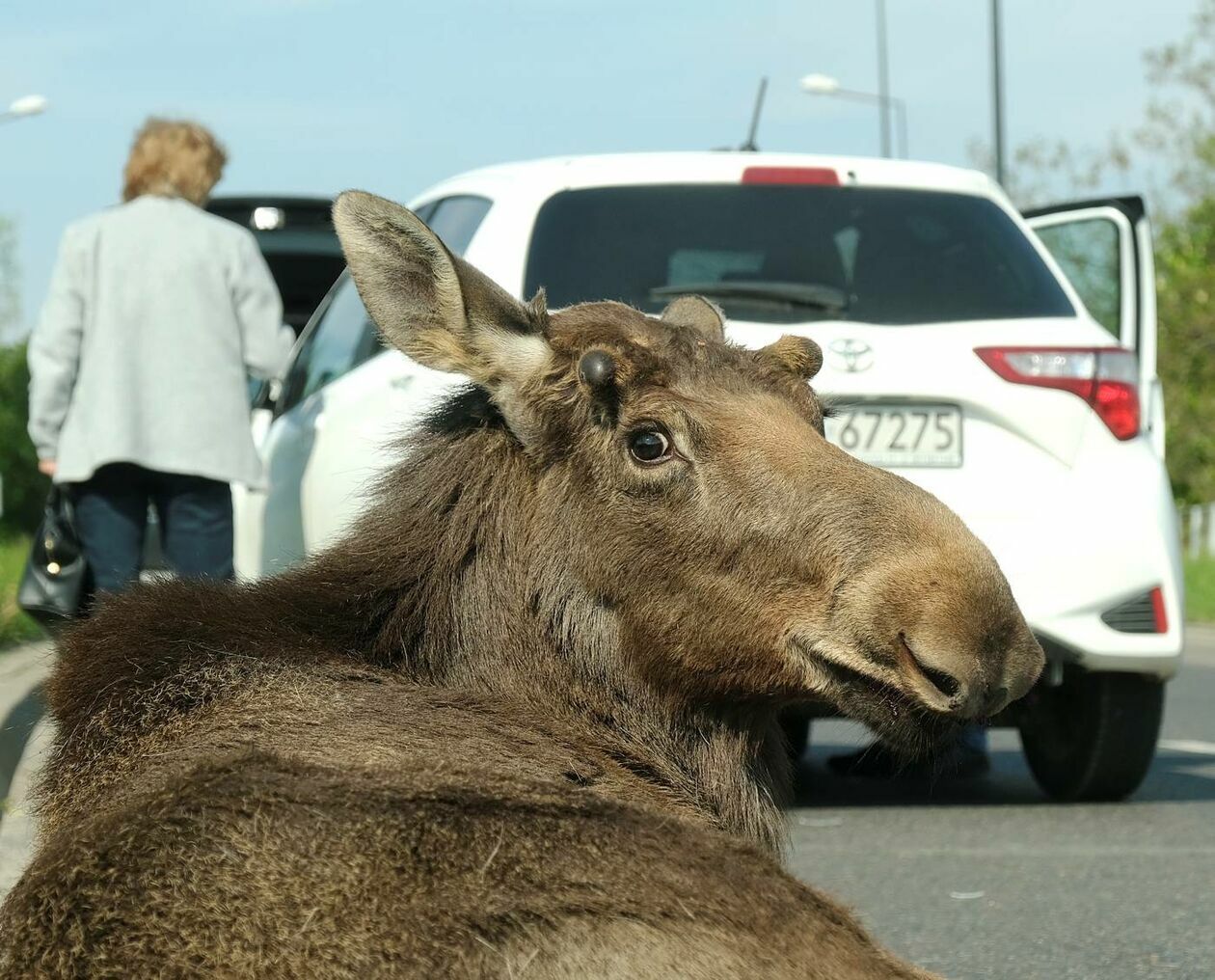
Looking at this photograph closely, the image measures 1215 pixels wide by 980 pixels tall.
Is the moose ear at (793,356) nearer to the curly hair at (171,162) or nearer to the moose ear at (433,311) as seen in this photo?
the moose ear at (433,311)

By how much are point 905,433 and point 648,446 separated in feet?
10.6

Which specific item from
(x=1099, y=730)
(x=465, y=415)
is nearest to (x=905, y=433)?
(x=1099, y=730)

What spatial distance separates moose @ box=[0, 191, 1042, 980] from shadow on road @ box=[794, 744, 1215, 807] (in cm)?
382

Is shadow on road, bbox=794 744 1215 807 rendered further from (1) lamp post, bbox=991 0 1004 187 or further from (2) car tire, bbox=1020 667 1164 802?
(1) lamp post, bbox=991 0 1004 187

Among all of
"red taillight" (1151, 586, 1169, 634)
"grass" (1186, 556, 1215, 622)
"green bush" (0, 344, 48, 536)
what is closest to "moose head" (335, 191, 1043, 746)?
"red taillight" (1151, 586, 1169, 634)

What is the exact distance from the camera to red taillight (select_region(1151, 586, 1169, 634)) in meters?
6.86

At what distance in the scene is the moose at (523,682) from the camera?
A: 2496mm

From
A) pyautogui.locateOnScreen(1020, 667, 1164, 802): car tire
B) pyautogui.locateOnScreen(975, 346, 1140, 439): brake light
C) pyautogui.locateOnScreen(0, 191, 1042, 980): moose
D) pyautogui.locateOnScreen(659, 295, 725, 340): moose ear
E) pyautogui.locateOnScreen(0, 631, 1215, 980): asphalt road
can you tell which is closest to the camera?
pyautogui.locateOnScreen(0, 191, 1042, 980): moose

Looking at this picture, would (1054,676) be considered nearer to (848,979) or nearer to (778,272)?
(778,272)

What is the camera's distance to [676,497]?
3590mm

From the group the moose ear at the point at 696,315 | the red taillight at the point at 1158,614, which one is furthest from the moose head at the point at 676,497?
the red taillight at the point at 1158,614

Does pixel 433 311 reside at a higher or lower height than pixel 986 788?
higher

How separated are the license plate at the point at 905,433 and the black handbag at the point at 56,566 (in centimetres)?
275

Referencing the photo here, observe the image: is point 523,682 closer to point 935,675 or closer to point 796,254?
point 935,675
